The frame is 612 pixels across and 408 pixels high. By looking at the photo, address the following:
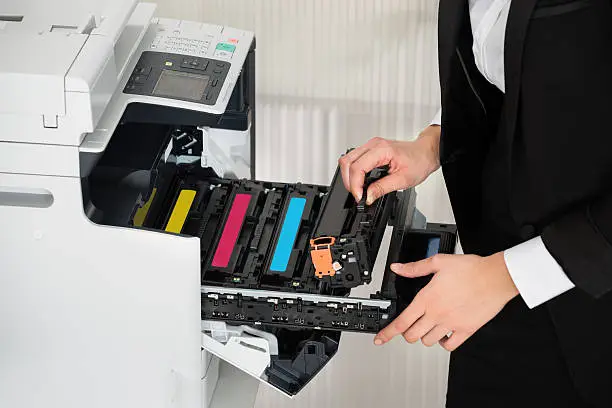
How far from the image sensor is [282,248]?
1.40 m

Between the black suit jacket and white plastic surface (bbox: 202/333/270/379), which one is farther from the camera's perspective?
white plastic surface (bbox: 202/333/270/379)

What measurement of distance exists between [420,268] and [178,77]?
477mm

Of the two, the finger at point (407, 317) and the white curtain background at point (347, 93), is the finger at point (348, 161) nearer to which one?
the finger at point (407, 317)

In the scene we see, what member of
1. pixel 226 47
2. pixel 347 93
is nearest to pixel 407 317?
pixel 226 47

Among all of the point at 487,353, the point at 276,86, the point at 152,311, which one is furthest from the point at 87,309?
the point at 276,86

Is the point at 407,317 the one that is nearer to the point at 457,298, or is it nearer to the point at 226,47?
the point at 457,298

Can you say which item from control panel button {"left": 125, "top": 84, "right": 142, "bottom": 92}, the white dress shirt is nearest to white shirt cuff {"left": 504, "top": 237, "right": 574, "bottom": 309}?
the white dress shirt

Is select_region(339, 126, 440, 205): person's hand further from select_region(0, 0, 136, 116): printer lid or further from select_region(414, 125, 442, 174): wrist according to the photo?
select_region(0, 0, 136, 116): printer lid

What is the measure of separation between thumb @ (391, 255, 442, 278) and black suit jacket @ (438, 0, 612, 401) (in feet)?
0.36

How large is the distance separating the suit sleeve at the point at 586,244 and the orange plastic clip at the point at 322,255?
298 millimetres

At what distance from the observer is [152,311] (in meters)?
1.34

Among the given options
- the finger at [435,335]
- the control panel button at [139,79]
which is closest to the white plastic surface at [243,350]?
the finger at [435,335]

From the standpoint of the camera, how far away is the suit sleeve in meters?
1.03

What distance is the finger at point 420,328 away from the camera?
1.18m
